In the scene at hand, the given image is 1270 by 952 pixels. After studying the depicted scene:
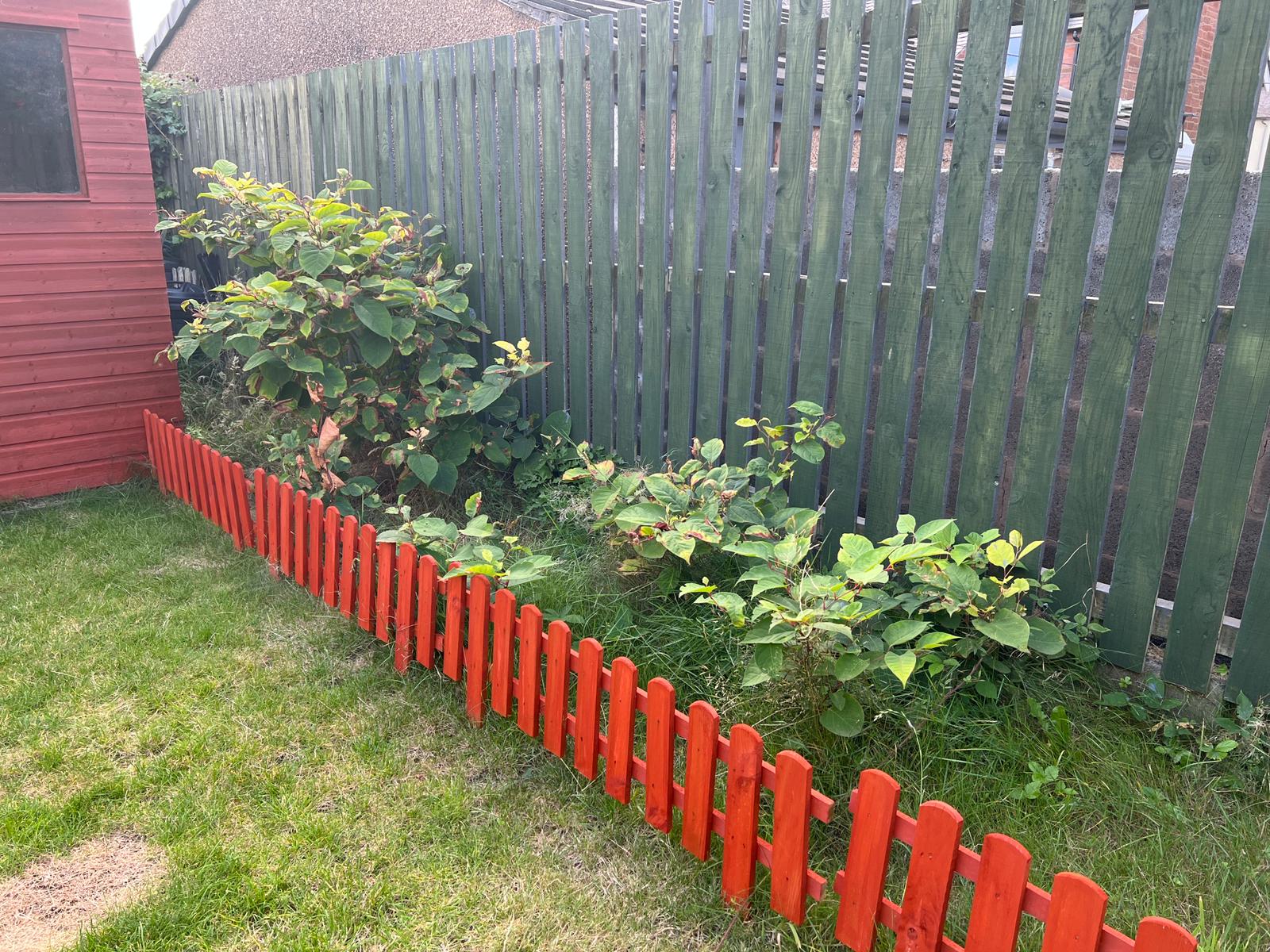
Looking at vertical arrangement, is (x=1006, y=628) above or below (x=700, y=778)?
above

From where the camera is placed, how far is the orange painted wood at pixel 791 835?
2014mm

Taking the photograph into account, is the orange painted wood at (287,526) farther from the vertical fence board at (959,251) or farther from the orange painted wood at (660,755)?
the vertical fence board at (959,251)

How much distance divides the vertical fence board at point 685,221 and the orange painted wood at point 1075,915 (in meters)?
2.74

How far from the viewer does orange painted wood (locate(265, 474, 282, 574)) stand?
4.04m

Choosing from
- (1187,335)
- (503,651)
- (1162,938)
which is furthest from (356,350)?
(1162,938)

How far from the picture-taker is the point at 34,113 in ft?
16.5

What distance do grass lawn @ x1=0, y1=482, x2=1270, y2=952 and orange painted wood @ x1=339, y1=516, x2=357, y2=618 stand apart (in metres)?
0.14

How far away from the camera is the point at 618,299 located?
14.4 feet

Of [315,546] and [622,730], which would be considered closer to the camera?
[622,730]

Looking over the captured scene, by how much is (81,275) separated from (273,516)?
2.40 m

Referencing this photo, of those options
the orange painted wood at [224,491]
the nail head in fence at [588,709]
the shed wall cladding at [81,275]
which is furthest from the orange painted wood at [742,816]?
the shed wall cladding at [81,275]

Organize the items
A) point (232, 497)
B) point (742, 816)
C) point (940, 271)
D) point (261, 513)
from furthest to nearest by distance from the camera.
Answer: point (232, 497) → point (261, 513) → point (940, 271) → point (742, 816)

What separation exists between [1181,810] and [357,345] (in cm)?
388

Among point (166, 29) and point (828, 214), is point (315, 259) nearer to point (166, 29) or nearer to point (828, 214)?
point (828, 214)
